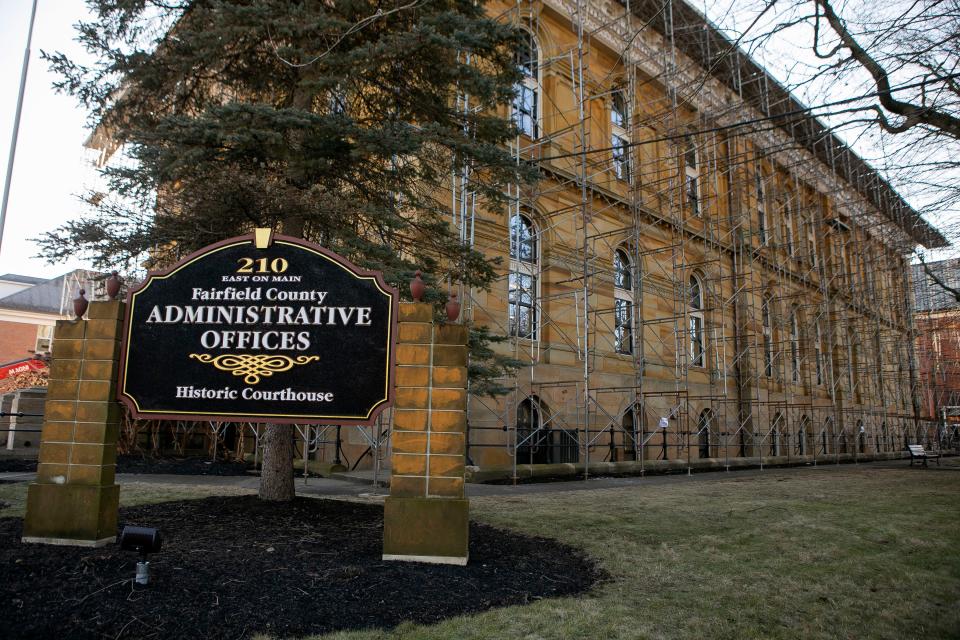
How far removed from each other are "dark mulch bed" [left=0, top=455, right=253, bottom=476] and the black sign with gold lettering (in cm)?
848

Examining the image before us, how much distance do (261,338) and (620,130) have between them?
22162 millimetres

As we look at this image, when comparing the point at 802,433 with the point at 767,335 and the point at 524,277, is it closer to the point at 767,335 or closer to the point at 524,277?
the point at 767,335

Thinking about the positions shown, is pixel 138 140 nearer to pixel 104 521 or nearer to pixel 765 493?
pixel 104 521

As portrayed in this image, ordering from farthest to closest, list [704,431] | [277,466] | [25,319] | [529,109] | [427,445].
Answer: [25,319]
[704,431]
[529,109]
[277,466]
[427,445]

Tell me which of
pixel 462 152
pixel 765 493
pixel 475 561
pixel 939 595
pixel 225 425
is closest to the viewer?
pixel 939 595

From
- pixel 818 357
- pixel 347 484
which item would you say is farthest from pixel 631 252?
pixel 818 357

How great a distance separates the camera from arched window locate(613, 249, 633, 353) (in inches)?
939

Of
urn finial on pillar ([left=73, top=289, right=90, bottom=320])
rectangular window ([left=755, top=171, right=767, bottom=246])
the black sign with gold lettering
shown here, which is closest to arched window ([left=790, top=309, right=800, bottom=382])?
rectangular window ([left=755, top=171, right=767, bottom=246])

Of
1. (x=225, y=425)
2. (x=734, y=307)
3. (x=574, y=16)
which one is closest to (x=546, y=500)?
(x=225, y=425)

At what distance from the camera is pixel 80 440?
6516 mm

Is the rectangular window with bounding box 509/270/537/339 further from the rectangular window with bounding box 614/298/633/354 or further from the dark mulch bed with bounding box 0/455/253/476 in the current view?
the dark mulch bed with bounding box 0/455/253/476

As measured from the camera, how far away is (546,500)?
11680 millimetres

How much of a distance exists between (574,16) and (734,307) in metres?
14.8

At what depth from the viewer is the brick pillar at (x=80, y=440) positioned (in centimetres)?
632
